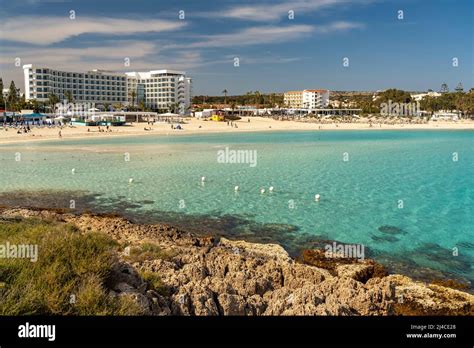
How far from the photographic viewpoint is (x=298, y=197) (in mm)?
19641

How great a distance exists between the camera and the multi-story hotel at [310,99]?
183m

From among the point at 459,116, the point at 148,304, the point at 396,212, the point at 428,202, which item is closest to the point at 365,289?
the point at 148,304

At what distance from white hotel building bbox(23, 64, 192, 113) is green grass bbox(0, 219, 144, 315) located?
400 feet

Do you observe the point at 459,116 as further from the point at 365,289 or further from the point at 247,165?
the point at 365,289

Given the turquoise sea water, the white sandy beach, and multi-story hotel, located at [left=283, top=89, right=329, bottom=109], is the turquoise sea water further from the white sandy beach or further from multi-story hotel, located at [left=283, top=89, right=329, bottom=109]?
multi-story hotel, located at [left=283, top=89, right=329, bottom=109]

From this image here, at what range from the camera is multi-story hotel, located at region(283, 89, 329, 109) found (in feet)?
601

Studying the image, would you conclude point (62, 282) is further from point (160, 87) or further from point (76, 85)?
point (160, 87)

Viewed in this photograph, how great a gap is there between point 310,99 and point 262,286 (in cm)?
18183

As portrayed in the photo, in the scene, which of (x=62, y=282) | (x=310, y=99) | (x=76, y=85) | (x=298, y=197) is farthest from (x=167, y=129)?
(x=310, y=99)

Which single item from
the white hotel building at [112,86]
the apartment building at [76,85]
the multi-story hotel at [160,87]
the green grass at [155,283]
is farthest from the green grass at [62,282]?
the multi-story hotel at [160,87]

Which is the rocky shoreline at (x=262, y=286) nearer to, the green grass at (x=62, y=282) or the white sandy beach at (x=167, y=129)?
the green grass at (x=62, y=282)

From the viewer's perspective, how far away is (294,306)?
6.50m
